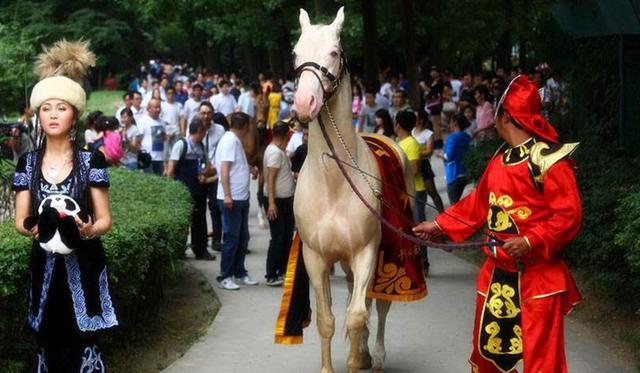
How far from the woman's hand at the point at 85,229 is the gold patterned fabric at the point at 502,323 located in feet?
7.44

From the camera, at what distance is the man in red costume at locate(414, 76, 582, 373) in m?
5.98

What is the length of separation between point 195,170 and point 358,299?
662cm

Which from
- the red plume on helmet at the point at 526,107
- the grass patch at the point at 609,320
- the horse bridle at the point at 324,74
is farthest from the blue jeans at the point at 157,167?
the red plume on helmet at the point at 526,107

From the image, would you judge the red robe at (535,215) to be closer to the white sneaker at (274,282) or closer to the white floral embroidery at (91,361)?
the white floral embroidery at (91,361)

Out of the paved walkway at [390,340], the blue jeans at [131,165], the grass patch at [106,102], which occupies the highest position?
the grass patch at [106,102]

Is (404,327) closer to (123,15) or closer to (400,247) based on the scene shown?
(400,247)

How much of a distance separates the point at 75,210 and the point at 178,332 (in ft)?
13.3

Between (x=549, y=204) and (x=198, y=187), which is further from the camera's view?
(x=198, y=187)

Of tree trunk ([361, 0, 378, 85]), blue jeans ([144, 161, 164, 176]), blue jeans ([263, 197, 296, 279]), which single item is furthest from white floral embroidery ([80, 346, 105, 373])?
tree trunk ([361, 0, 378, 85])

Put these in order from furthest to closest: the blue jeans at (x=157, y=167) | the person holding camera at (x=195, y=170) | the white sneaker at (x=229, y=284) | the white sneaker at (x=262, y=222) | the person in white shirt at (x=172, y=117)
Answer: the person in white shirt at (x=172, y=117) → the blue jeans at (x=157, y=167) → the white sneaker at (x=262, y=222) → the person holding camera at (x=195, y=170) → the white sneaker at (x=229, y=284)

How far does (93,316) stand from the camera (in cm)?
604

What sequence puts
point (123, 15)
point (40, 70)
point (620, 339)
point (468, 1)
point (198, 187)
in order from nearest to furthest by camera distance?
point (40, 70) < point (620, 339) < point (198, 187) < point (468, 1) < point (123, 15)

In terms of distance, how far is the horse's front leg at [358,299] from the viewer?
290 inches

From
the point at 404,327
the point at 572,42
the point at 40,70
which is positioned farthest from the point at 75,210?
the point at 572,42
